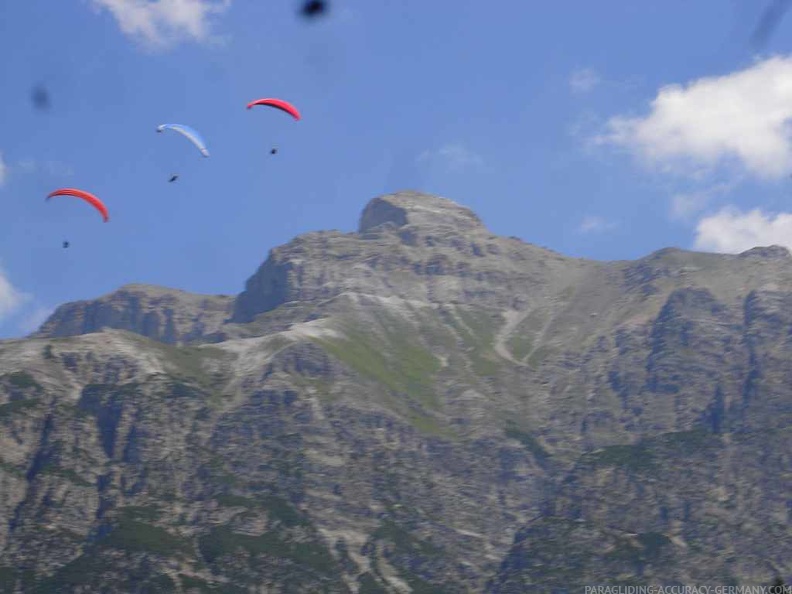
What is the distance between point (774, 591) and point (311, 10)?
269ft

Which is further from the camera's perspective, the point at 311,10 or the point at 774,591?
the point at 774,591

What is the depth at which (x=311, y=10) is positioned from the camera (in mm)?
99750

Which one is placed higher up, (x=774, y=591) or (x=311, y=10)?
(x=311, y=10)

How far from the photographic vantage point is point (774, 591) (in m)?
153
